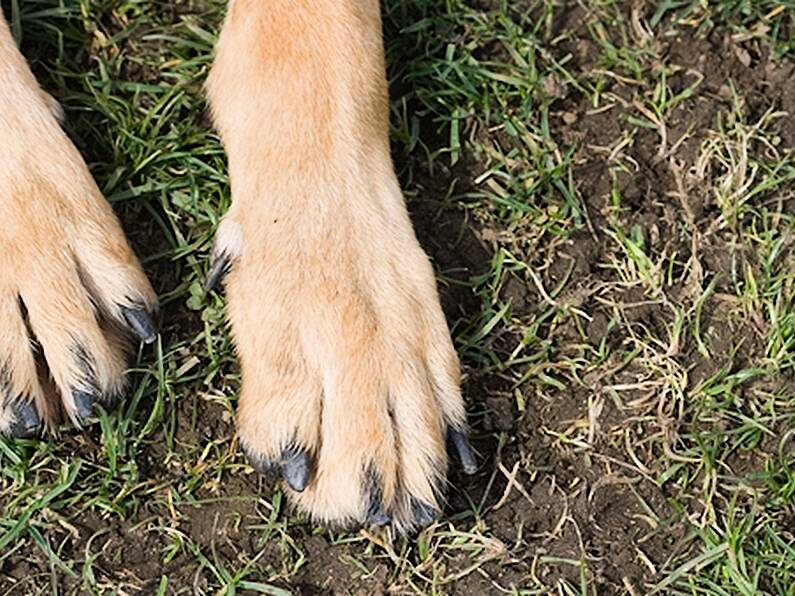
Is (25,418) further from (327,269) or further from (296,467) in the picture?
(327,269)

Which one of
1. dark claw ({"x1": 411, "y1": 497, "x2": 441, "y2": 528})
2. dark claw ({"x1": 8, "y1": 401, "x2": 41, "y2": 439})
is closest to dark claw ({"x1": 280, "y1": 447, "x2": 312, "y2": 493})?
dark claw ({"x1": 411, "y1": 497, "x2": 441, "y2": 528})

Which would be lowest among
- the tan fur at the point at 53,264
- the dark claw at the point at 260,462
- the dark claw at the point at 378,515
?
the dark claw at the point at 378,515

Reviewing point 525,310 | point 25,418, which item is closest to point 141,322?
point 25,418

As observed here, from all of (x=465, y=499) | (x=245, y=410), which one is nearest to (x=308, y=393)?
(x=245, y=410)

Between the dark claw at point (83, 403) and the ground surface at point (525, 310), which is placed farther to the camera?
the ground surface at point (525, 310)

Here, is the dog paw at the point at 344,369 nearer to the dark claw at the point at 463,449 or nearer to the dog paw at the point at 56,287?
the dark claw at the point at 463,449

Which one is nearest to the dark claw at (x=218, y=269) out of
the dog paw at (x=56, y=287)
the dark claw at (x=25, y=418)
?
the dog paw at (x=56, y=287)

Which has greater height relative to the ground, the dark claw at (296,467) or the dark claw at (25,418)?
the dark claw at (25,418)

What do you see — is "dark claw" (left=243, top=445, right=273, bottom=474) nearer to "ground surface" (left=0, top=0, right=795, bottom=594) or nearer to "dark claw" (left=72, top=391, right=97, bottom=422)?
"ground surface" (left=0, top=0, right=795, bottom=594)

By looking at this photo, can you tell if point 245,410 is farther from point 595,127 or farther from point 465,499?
point 595,127
